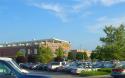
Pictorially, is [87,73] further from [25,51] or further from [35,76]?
[25,51]

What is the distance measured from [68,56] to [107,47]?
73.5 metres

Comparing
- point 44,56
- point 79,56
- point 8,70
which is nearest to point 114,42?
point 44,56

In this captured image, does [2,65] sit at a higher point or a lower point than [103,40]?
lower

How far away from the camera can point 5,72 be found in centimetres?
1145

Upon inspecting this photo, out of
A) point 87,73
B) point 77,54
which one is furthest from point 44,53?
point 87,73

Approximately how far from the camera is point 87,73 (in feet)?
147

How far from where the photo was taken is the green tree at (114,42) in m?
69.2

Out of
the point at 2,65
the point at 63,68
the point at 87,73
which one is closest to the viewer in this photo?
the point at 2,65

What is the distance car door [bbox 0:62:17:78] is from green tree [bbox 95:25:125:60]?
190 ft

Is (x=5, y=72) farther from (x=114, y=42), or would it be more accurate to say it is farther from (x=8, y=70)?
(x=114, y=42)

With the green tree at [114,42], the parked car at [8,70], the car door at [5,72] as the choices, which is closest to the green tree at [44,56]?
the green tree at [114,42]

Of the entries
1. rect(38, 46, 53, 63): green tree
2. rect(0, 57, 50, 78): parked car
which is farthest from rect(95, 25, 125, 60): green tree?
rect(0, 57, 50, 78): parked car

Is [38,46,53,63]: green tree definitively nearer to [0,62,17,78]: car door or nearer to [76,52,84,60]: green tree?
[76,52,84,60]: green tree

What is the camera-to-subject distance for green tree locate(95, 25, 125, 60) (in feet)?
227
